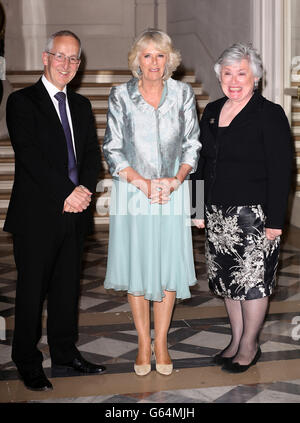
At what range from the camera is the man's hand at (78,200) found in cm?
371

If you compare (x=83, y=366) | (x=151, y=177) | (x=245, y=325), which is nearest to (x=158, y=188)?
(x=151, y=177)

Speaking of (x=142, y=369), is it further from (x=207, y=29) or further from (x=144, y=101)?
(x=207, y=29)

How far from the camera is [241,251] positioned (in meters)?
3.96

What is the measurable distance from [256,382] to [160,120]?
1457 millimetres

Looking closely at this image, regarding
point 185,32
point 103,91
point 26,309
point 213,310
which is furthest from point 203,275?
point 185,32

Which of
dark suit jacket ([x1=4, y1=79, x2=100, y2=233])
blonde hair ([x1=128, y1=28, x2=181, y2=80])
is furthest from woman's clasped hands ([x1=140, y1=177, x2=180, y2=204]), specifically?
blonde hair ([x1=128, y1=28, x2=181, y2=80])

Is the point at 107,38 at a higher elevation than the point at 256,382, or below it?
higher

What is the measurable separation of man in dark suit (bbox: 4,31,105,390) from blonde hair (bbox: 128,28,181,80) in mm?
291

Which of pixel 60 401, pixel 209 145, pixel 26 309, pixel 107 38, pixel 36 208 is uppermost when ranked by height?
pixel 107 38

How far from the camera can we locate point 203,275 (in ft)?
21.4

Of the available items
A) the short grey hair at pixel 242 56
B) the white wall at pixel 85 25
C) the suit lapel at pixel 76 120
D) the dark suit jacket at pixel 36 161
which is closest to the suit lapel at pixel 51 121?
the dark suit jacket at pixel 36 161

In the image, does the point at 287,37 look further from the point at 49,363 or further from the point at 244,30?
the point at 49,363

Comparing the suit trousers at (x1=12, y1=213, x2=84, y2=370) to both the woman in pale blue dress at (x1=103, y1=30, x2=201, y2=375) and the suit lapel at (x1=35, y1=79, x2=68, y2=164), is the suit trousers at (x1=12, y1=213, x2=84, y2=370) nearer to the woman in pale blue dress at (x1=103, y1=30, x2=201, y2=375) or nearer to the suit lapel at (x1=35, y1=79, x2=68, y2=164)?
the woman in pale blue dress at (x1=103, y1=30, x2=201, y2=375)

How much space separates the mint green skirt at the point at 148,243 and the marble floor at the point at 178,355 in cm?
49
